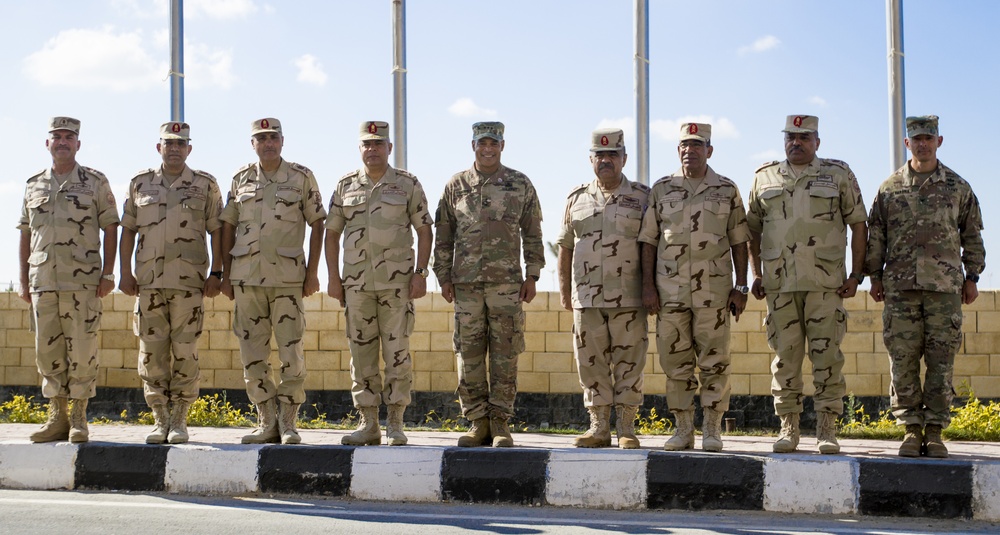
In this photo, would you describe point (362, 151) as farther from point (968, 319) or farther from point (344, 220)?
point (968, 319)

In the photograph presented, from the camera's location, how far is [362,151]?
6.16 meters

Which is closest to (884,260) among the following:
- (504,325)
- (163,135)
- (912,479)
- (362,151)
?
(912,479)

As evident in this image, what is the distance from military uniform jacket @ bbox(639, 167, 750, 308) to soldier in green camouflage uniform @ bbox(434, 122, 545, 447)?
80cm

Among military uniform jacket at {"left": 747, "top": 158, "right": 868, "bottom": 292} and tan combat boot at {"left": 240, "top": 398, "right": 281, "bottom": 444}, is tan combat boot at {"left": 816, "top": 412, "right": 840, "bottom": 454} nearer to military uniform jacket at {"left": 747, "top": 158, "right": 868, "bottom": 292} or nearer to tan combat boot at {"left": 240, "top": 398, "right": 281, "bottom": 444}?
military uniform jacket at {"left": 747, "top": 158, "right": 868, "bottom": 292}

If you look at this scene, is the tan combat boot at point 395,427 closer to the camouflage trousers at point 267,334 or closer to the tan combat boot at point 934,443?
the camouflage trousers at point 267,334

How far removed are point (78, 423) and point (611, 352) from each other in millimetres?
3229

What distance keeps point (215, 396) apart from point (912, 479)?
7.19 m

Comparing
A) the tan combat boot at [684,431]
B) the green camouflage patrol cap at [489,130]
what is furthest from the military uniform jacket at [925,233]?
the green camouflage patrol cap at [489,130]

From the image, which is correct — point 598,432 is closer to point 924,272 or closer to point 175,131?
point 924,272

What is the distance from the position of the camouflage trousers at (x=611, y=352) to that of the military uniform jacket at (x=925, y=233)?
136cm

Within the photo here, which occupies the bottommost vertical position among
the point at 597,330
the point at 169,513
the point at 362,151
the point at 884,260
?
the point at 169,513

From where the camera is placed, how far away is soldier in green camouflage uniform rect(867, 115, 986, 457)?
18.2ft

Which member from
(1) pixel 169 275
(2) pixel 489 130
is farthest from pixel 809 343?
(1) pixel 169 275

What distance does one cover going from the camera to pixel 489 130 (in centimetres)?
607
